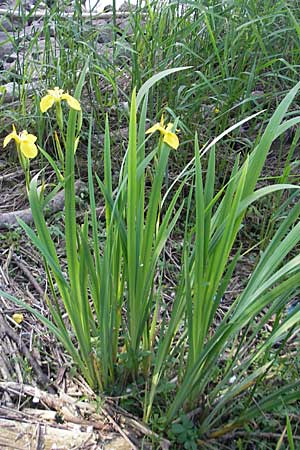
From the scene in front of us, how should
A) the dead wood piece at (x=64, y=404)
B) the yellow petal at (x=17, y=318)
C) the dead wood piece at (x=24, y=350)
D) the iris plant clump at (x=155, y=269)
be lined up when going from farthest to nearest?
the yellow petal at (x=17, y=318)
the dead wood piece at (x=24, y=350)
the dead wood piece at (x=64, y=404)
the iris plant clump at (x=155, y=269)

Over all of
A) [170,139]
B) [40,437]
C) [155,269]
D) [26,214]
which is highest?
[170,139]

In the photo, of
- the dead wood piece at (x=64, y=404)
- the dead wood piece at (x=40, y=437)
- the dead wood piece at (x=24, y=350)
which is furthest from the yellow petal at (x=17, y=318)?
the dead wood piece at (x=40, y=437)

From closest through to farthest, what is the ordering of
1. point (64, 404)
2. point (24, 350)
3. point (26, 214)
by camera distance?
point (64, 404) → point (24, 350) → point (26, 214)

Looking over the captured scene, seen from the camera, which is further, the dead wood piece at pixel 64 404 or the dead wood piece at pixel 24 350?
the dead wood piece at pixel 24 350

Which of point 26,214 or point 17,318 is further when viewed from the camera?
point 26,214

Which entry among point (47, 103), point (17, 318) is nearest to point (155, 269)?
point (47, 103)

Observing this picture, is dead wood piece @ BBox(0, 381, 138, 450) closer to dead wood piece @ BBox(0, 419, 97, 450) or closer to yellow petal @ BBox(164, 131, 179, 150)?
dead wood piece @ BBox(0, 419, 97, 450)

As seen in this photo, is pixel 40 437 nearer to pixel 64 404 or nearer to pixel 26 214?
pixel 64 404

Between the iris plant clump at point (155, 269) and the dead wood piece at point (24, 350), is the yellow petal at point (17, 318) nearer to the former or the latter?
the dead wood piece at point (24, 350)

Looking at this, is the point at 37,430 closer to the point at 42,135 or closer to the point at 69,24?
the point at 42,135

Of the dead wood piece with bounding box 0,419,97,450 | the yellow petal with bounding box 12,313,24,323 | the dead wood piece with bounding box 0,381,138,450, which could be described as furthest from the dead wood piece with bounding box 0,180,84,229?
the dead wood piece with bounding box 0,419,97,450

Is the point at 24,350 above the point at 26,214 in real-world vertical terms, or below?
below

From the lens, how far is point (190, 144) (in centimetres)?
184

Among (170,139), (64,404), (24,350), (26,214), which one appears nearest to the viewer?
(170,139)
